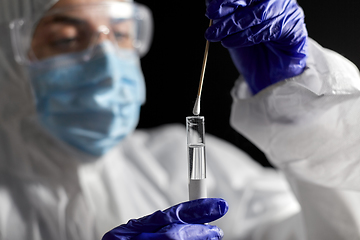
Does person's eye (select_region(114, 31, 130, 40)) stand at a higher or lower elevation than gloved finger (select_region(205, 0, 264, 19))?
lower

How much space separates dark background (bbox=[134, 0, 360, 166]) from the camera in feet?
4.75

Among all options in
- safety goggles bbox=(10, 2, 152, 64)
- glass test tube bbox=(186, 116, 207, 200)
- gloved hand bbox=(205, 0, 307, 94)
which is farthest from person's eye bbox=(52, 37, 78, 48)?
glass test tube bbox=(186, 116, 207, 200)

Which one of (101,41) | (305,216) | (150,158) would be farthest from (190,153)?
(150,158)

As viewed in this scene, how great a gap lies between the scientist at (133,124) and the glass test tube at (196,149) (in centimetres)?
8

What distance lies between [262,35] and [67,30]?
75cm

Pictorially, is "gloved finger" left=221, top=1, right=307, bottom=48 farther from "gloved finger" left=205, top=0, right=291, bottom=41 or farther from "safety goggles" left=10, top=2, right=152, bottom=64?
"safety goggles" left=10, top=2, right=152, bottom=64

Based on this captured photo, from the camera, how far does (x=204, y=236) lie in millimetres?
864

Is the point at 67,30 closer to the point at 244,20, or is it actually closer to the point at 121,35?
the point at 121,35

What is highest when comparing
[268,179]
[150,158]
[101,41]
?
[101,41]

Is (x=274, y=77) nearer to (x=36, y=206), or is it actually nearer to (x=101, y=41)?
(x=101, y=41)

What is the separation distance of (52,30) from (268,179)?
1.14 m

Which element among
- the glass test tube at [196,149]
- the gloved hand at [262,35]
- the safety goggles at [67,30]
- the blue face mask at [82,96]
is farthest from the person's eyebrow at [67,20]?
the glass test tube at [196,149]

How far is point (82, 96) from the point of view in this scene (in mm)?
1280

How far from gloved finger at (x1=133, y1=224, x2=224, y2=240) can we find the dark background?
874 millimetres
